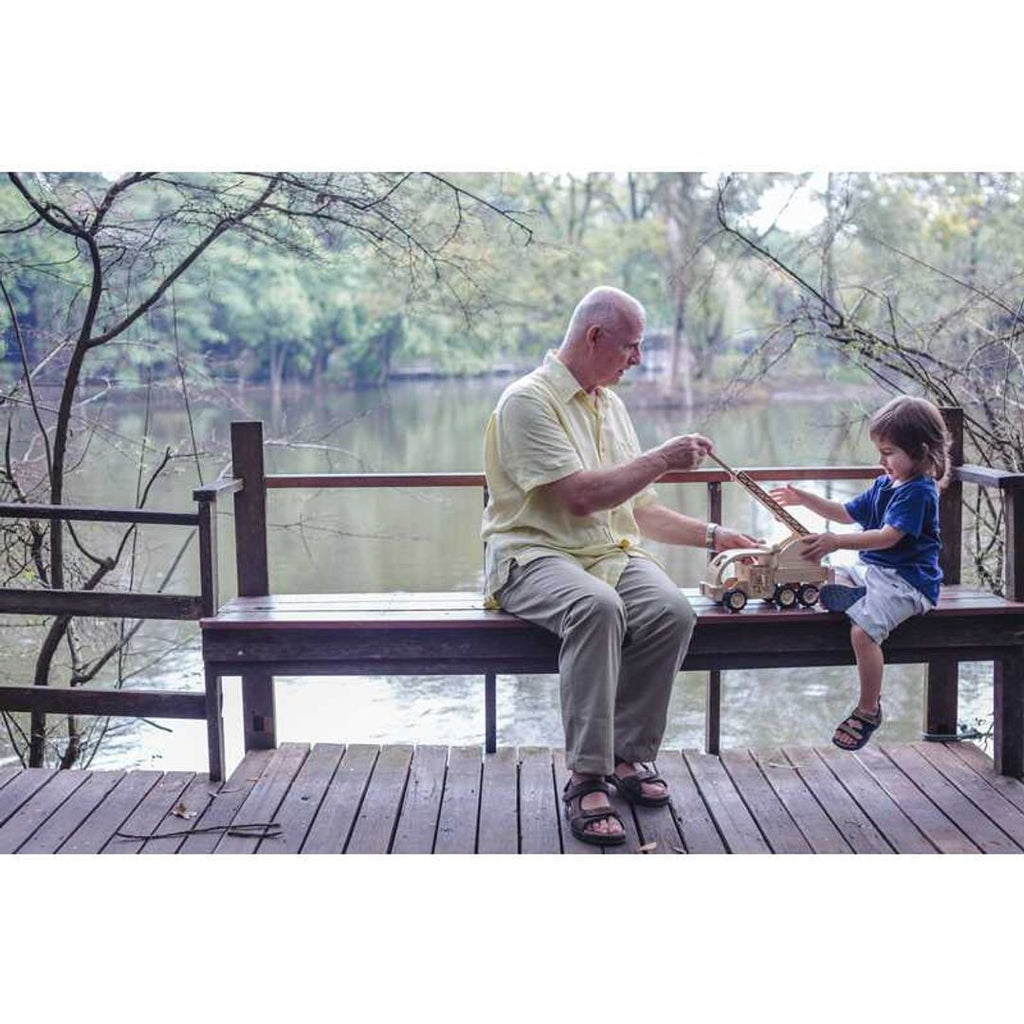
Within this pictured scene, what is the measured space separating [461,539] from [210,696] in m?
6.64

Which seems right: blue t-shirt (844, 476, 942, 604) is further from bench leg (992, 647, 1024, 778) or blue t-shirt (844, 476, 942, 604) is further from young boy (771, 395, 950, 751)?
bench leg (992, 647, 1024, 778)

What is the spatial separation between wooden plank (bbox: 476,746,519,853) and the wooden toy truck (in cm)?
74

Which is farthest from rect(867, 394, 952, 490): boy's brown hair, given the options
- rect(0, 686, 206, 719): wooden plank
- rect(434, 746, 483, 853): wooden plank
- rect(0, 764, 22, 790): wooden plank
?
rect(0, 764, 22, 790): wooden plank

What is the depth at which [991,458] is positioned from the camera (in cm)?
478

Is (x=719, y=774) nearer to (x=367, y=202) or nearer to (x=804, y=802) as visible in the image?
(x=804, y=802)

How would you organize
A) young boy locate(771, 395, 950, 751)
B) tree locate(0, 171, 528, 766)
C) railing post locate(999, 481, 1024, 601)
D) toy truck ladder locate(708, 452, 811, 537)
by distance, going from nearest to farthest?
young boy locate(771, 395, 950, 751) < toy truck ladder locate(708, 452, 811, 537) < railing post locate(999, 481, 1024, 601) < tree locate(0, 171, 528, 766)

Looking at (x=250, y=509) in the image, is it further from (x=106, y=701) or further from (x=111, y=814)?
(x=111, y=814)

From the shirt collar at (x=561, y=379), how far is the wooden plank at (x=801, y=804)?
1.16m

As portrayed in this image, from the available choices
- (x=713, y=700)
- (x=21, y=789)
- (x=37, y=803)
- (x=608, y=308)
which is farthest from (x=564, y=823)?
(x=21, y=789)

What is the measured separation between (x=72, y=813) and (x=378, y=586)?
5489 mm

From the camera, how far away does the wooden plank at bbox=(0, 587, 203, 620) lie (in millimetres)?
3520

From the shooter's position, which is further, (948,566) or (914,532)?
(948,566)

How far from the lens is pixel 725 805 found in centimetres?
329
